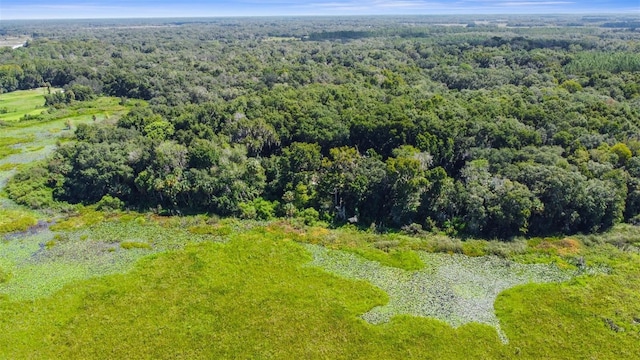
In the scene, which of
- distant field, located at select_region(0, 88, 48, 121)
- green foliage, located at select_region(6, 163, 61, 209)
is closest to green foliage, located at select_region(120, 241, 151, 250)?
green foliage, located at select_region(6, 163, 61, 209)

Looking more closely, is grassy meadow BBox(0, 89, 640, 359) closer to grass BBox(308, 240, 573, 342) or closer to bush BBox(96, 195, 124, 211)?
grass BBox(308, 240, 573, 342)

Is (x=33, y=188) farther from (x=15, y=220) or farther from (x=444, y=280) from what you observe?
(x=444, y=280)

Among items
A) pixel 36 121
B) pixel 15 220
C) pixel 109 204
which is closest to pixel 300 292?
pixel 109 204

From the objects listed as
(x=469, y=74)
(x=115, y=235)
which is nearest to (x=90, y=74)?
(x=115, y=235)

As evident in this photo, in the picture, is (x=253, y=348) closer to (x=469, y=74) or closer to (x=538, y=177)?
(x=538, y=177)

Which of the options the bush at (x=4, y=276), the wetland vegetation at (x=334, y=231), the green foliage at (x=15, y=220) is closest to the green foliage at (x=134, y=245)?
the wetland vegetation at (x=334, y=231)

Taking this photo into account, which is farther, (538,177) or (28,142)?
(28,142)
